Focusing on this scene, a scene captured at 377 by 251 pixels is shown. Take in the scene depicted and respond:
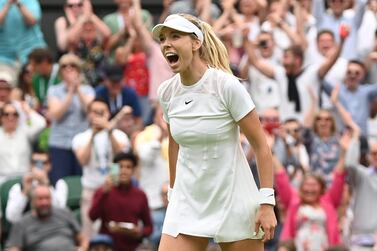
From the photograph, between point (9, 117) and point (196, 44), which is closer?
point (196, 44)

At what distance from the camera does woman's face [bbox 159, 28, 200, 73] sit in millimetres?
6734

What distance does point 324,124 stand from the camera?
1296 centimetres

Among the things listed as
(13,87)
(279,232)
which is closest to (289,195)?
(279,232)

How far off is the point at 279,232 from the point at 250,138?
5.85 m

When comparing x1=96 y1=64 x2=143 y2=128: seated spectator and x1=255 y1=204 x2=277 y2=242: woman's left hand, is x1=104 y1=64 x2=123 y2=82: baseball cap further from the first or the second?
x1=255 y1=204 x2=277 y2=242: woman's left hand

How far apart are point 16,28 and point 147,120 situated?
1934 mm

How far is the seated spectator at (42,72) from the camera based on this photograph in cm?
1435

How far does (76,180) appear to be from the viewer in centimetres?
1296

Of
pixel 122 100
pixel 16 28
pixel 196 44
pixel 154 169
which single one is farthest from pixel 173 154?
pixel 16 28

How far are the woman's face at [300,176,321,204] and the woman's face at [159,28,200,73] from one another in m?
5.15

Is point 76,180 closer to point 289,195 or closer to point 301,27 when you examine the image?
point 289,195

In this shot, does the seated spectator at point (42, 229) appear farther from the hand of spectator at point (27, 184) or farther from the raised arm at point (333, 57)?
the raised arm at point (333, 57)

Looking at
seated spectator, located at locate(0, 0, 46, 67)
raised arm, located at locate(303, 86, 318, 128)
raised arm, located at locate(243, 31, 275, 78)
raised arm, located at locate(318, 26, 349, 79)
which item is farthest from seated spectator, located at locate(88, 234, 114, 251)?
seated spectator, located at locate(0, 0, 46, 67)

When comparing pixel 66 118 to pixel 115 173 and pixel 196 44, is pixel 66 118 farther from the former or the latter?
pixel 196 44
